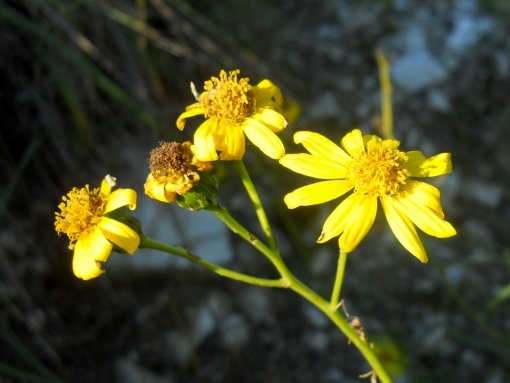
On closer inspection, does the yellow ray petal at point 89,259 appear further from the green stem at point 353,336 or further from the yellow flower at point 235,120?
the green stem at point 353,336

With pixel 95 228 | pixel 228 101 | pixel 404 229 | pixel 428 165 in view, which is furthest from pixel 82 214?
pixel 428 165

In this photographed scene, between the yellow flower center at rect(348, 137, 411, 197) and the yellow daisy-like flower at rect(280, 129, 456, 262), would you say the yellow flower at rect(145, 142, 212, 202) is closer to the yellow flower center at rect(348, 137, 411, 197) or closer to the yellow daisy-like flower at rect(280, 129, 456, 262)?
the yellow daisy-like flower at rect(280, 129, 456, 262)

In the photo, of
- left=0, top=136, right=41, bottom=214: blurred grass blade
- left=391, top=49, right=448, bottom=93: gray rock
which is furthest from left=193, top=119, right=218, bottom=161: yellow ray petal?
left=391, top=49, right=448, bottom=93: gray rock

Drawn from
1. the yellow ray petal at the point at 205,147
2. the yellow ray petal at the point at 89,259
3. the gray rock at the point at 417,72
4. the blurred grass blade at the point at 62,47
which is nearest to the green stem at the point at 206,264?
the yellow ray petal at the point at 89,259

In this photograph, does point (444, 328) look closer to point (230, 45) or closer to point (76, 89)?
point (230, 45)

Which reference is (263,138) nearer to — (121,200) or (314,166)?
(314,166)

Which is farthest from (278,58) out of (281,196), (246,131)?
(246,131)
